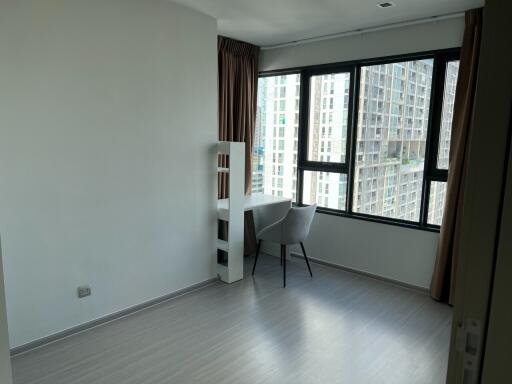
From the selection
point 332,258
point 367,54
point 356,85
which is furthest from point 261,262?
point 367,54

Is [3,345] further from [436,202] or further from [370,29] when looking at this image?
[370,29]

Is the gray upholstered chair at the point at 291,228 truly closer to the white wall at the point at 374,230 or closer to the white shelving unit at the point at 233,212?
the white shelving unit at the point at 233,212

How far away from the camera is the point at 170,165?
11.0 ft

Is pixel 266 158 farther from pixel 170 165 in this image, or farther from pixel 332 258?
pixel 170 165

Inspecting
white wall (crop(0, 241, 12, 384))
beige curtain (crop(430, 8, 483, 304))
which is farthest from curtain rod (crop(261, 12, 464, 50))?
white wall (crop(0, 241, 12, 384))

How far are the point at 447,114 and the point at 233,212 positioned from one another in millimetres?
2275

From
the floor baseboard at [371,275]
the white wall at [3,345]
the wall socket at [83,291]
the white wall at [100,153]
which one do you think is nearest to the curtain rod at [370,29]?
the white wall at [100,153]

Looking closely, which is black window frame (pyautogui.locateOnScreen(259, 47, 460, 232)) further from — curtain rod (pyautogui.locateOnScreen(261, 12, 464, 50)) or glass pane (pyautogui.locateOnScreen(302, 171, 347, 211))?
curtain rod (pyautogui.locateOnScreen(261, 12, 464, 50))

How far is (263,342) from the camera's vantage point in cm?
279

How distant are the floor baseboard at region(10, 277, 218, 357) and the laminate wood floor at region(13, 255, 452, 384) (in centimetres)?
5

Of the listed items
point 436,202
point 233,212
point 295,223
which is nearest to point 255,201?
point 233,212

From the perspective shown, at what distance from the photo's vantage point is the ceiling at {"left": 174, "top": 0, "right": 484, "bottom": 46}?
3.10 meters

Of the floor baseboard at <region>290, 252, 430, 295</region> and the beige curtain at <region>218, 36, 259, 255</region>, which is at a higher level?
the beige curtain at <region>218, 36, 259, 255</region>

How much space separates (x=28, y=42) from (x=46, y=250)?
141 cm
